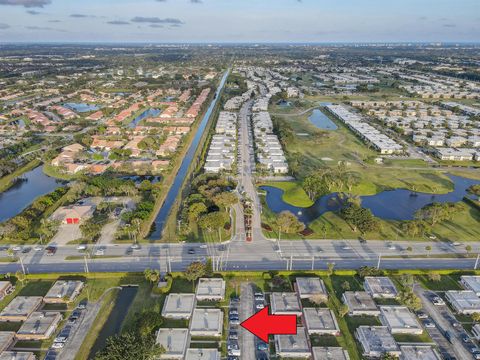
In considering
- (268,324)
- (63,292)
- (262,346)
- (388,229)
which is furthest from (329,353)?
(63,292)

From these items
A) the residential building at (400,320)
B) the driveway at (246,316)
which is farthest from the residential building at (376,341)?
the driveway at (246,316)

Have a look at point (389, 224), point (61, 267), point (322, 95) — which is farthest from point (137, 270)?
point (322, 95)

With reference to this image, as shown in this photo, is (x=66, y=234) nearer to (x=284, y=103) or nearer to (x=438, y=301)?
(x=438, y=301)

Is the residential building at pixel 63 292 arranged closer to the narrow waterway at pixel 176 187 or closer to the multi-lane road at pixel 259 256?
the multi-lane road at pixel 259 256

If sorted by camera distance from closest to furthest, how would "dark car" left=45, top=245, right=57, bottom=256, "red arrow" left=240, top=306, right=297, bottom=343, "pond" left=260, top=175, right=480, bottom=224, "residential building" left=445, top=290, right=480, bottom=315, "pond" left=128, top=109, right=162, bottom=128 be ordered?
"red arrow" left=240, top=306, right=297, bottom=343
"residential building" left=445, top=290, right=480, bottom=315
"dark car" left=45, top=245, right=57, bottom=256
"pond" left=260, top=175, right=480, bottom=224
"pond" left=128, top=109, right=162, bottom=128

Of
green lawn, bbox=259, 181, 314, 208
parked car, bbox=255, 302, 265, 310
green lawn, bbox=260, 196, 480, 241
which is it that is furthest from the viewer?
green lawn, bbox=259, 181, 314, 208

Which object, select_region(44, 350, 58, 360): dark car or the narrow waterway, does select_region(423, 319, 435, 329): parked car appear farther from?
select_region(44, 350, 58, 360): dark car

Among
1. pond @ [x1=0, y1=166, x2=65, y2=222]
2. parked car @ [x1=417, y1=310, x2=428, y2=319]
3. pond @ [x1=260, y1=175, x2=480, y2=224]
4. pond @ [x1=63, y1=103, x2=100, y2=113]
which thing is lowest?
pond @ [x1=0, y1=166, x2=65, y2=222]

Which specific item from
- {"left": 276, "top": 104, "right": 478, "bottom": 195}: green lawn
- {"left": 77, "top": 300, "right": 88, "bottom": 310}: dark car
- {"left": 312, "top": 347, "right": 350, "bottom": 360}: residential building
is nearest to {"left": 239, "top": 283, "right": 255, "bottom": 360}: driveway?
{"left": 312, "top": 347, "right": 350, "bottom": 360}: residential building
